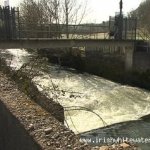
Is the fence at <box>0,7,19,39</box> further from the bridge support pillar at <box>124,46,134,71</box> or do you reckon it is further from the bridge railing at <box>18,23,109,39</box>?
the bridge support pillar at <box>124,46,134,71</box>

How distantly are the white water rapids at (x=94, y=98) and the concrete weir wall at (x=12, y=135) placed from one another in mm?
7976

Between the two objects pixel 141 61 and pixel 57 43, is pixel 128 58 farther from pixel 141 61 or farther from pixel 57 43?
pixel 57 43

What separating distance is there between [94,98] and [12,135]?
1584cm

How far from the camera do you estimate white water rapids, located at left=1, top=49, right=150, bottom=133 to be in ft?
52.3

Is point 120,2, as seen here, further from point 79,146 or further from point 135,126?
point 79,146

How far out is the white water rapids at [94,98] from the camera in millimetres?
15950

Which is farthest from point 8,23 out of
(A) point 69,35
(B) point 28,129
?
(B) point 28,129

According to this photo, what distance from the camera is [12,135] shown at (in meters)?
4.44

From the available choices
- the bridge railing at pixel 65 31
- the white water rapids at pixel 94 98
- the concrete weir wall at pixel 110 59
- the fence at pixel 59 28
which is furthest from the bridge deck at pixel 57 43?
the bridge railing at pixel 65 31

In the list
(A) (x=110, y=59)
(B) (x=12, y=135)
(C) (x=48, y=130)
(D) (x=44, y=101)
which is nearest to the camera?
(C) (x=48, y=130)

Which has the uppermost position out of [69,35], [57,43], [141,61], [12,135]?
[69,35]

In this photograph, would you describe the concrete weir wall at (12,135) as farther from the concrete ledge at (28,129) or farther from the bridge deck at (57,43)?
the bridge deck at (57,43)

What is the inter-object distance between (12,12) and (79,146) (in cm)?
2423

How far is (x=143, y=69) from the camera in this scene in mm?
28594
